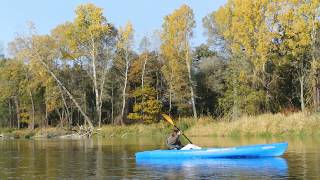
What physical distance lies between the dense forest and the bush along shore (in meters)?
3.45

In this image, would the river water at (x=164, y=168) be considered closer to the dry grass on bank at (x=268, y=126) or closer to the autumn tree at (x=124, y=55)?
the dry grass on bank at (x=268, y=126)

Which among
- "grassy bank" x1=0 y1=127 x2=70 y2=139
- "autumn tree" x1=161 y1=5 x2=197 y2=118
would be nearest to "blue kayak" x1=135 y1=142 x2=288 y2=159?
"autumn tree" x1=161 y1=5 x2=197 y2=118

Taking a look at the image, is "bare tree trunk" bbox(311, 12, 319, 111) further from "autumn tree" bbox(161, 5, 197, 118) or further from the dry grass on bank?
"autumn tree" bbox(161, 5, 197, 118)

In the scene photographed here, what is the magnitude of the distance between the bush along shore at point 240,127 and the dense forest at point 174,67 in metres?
3.45

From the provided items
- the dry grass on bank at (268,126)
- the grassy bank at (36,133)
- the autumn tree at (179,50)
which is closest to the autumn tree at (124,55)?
the autumn tree at (179,50)

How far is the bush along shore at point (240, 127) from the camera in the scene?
38406 millimetres

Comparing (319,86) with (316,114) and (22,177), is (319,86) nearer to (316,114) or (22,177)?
(316,114)

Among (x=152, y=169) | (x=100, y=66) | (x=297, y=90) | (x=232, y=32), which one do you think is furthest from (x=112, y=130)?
(x=152, y=169)

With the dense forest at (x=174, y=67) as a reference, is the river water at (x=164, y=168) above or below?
below

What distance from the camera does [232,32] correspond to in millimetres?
48875

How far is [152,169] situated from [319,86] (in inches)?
1161

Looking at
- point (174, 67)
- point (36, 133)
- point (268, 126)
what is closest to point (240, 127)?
point (268, 126)

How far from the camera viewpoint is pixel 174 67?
184ft

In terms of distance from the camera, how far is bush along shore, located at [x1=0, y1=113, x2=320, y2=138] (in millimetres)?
38406
